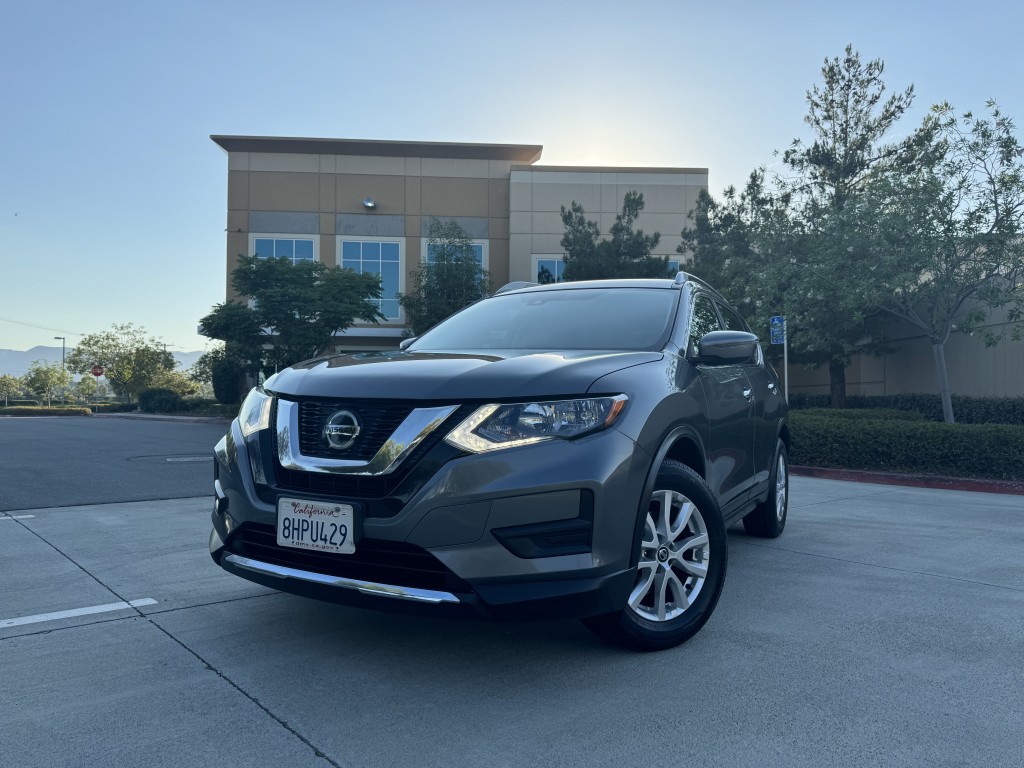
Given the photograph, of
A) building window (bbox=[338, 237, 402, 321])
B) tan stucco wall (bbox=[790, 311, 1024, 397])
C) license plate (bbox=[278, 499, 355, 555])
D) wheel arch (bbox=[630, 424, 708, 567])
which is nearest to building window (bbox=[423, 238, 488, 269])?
building window (bbox=[338, 237, 402, 321])

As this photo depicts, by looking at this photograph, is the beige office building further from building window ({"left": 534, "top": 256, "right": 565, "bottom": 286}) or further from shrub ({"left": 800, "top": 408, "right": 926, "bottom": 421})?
shrub ({"left": 800, "top": 408, "right": 926, "bottom": 421})

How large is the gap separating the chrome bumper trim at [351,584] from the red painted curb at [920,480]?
30.8 ft

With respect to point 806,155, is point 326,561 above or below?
below

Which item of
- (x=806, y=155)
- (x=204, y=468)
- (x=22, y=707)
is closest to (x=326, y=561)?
(x=22, y=707)

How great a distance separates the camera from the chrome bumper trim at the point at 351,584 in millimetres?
2912

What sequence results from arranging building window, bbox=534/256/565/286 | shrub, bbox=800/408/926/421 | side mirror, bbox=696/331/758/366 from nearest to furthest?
side mirror, bbox=696/331/758/366
shrub, bbox=800/408/926/421
building window, bbox=534/256/565/286

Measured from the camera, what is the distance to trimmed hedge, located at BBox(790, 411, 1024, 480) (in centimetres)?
1062

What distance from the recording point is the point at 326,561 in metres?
3.11

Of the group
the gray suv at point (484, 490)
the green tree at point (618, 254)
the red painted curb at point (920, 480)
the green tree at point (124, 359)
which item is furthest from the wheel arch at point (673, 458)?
the green tree at point (124, 359)

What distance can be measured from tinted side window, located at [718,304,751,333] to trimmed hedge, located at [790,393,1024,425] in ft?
35.6

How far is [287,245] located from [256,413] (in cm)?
3230

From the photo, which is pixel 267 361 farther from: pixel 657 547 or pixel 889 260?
pixel 657 547

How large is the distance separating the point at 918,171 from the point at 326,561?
45.9 ft

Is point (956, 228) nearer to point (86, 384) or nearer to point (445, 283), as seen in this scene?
point (445, 283)
